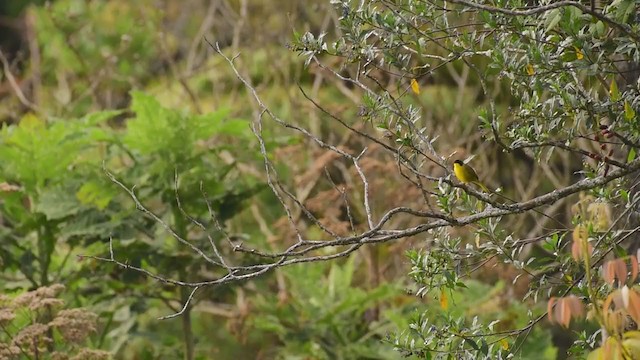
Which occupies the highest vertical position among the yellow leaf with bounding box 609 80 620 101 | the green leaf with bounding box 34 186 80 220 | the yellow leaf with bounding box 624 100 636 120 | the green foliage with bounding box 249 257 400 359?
the yellow leaf with bounding box 609 80 620 101

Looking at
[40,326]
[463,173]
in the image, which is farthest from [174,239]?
[463,173]

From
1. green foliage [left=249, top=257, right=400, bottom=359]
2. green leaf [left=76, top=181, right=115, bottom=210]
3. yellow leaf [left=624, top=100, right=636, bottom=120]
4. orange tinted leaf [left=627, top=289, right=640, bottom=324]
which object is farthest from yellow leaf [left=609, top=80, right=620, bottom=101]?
green leaf [left=76, top=181, right=115, bottom=210]

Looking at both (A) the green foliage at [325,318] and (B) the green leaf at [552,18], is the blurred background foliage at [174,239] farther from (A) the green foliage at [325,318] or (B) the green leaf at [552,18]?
(B) the green leaf at [552,18]

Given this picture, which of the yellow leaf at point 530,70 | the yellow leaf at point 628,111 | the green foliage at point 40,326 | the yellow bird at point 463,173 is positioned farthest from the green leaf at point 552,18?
the green foliage at point 40,326

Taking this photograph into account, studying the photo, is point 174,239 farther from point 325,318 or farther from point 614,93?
point 614,93

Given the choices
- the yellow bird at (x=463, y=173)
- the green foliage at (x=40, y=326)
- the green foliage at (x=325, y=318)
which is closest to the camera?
the yellow bird at (x=463, y=173)

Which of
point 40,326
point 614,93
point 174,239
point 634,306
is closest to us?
point 634,306

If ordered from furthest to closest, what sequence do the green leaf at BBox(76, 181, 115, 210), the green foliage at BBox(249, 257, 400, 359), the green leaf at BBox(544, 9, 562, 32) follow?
1. the green foliage at BBox(249, 257, 400, 359)
2. the green leaf at BBox(76, 181, 115, 210)
3. the green leaf at BBox(544, 9, 562, 32)

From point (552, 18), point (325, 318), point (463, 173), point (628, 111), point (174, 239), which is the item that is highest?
point (552, 18)

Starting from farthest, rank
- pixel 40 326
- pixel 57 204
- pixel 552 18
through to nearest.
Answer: pixel 57 204 < pixel 40 326 < pixel 552 18

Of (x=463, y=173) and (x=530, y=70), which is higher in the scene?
(x=530, y=70)

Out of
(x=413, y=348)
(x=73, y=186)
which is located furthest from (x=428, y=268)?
(x=73, y=186)

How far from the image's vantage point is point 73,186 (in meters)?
5.19

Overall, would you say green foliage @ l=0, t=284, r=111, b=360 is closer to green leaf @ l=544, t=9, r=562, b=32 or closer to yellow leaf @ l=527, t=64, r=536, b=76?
yellow leaf @ l=527, t=64, r=536, b=76
